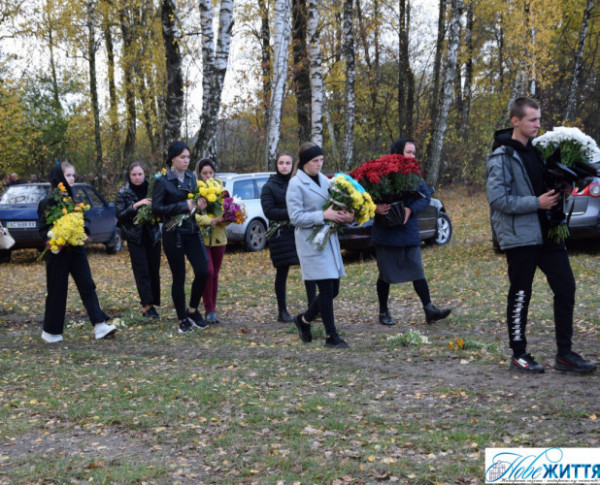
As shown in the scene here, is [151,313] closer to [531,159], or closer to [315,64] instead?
[531,159]

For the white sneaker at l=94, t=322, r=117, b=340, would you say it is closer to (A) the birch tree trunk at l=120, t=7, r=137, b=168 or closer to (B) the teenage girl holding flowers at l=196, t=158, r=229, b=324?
(B) the teenage girl holding flowers at l=196, t=158, r=229, b=324

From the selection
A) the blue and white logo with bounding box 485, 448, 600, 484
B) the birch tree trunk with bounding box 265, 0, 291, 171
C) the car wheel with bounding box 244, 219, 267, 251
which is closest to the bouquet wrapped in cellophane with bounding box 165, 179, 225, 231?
the blue and white logo with bounding box 485, 448, 600, 484

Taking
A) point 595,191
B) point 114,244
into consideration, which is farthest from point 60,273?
point 114,244

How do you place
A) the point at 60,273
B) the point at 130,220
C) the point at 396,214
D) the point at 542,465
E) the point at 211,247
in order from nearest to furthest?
1. the point at 542,465
2. the point at 396,214
3. the point at 60,273
4. the point at 211,247
5. the point at 130,220

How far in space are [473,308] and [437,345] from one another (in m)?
2.30

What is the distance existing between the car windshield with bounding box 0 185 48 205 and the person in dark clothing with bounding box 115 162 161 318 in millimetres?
8946

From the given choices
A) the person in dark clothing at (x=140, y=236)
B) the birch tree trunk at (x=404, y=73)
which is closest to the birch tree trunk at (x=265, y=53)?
the birch tree trunk at (x=404, y=73)

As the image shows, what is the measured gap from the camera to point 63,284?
877 centimetres

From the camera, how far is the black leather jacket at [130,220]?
10047 millimetres

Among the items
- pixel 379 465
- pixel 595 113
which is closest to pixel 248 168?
pixel 595 113

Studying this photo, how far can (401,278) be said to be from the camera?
8.52 metres

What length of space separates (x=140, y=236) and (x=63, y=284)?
1.59m

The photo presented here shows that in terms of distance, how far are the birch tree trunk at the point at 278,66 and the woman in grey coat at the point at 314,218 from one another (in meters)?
11.0

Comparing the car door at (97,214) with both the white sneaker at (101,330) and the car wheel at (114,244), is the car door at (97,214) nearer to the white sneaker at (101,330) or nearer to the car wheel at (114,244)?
the car wheel at (114,244)
